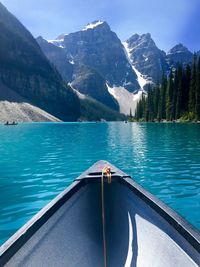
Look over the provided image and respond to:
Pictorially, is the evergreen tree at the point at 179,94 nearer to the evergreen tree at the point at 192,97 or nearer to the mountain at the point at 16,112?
the evergreen tree at the point at 192,97

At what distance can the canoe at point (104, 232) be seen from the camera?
494cm

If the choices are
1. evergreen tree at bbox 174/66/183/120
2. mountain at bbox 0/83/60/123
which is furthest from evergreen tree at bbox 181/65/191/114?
mountain at bbox 0/83/60/123

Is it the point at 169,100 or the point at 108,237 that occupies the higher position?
the point at 169,100

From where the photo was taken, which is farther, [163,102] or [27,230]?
[163,102]

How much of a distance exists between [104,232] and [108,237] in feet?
0.41

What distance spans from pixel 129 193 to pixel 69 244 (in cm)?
184

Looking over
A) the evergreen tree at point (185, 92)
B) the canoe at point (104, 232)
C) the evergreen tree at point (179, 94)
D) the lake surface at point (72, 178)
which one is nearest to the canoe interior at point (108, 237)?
the canoe at point (104, 232)

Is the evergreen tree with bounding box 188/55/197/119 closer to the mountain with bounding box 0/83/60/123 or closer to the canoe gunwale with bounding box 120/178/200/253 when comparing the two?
the canoe gunwale with bounding box 120/178/200/253

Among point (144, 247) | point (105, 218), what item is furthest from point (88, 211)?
point (144, 247)

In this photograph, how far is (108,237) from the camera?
6.46 metres

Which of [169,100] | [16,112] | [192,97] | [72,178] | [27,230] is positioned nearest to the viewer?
[27,230]

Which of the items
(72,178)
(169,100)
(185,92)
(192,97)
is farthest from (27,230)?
(169,100)

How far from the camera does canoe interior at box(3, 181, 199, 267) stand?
16.6ft

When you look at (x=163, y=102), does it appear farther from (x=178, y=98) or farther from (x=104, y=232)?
(x=104, y=232)
